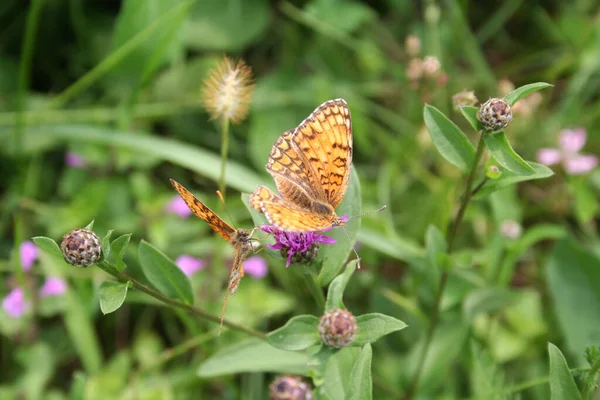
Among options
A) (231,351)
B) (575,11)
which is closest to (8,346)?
(231,351)

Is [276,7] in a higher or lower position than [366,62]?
higher

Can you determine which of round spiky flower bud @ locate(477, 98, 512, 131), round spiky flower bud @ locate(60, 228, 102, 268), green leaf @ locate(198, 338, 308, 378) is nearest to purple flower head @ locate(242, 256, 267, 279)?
green leaf @ locate(198, 338, 308, 378)

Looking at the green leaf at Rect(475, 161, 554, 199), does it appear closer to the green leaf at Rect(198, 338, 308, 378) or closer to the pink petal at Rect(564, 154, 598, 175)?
the green leaf at Rect(198, 338, 308, 378)

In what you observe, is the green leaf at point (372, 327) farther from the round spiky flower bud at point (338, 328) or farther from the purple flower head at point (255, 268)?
the purple flower head at point (255, 268)

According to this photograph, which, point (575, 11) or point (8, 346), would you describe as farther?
point (575, 11)

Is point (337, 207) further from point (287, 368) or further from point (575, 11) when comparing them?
point (575, 11)

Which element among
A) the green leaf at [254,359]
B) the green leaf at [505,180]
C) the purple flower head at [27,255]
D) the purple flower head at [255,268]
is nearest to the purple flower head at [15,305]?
the purple flower head at [27,255]
